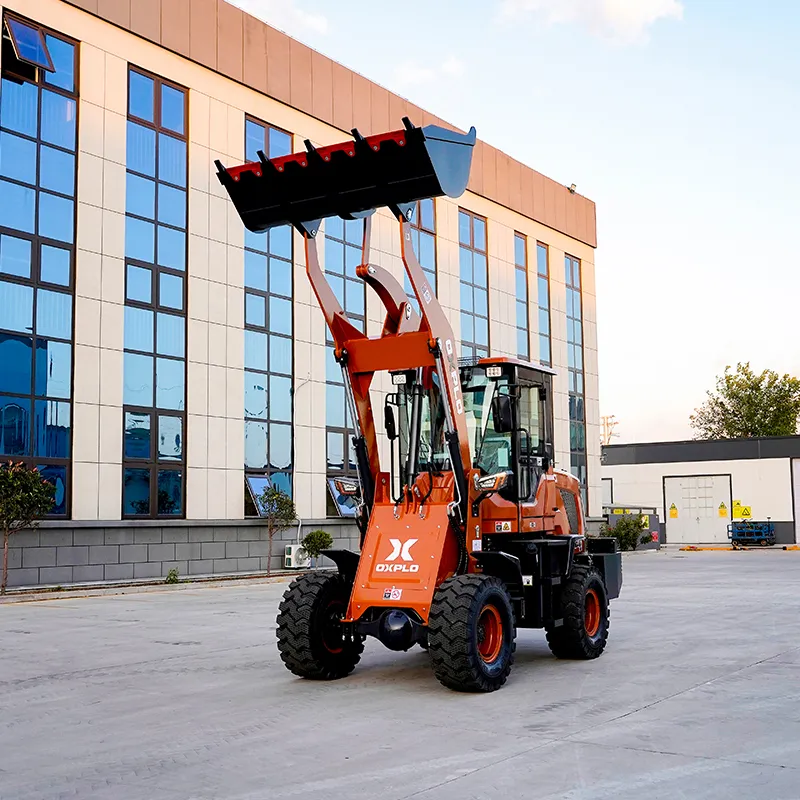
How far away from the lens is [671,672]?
10219 mm

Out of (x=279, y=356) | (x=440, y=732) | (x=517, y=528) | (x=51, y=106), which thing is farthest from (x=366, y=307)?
(x=440, y=732)

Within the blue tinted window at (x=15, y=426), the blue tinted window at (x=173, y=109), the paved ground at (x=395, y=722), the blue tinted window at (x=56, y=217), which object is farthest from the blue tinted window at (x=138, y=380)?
the paved ground at (x=395, y=722)

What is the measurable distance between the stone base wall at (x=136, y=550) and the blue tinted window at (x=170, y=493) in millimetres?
376

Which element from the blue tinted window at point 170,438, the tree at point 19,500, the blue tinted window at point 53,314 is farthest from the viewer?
the blue tinted window at point 170,438

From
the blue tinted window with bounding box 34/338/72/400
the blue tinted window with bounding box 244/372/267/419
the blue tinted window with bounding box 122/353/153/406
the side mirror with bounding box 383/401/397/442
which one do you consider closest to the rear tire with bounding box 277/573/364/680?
the side mirror with bounding box 383/401/397/442

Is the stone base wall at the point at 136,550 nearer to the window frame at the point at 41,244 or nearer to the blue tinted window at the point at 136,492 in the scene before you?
the blue tinted window at the point at 136,492

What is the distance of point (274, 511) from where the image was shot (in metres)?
29.2

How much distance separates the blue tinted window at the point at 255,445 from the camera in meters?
29.5

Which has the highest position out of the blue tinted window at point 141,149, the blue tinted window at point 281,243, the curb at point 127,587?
the blue tinted window at point 141,149

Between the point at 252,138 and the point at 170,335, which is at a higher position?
the point at 252,138

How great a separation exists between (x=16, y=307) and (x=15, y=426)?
2.72 m

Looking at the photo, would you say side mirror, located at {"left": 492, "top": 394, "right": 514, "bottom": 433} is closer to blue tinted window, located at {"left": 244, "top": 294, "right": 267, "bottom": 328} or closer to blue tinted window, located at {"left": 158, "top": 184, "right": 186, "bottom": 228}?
blue tinted window, located at {"left": 158, "top": 184, "right": 186, "bottom": 228}

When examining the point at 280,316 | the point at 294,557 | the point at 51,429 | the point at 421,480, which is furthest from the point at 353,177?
the point at 280,316

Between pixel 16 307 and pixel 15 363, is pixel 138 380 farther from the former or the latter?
pixel 16 307
